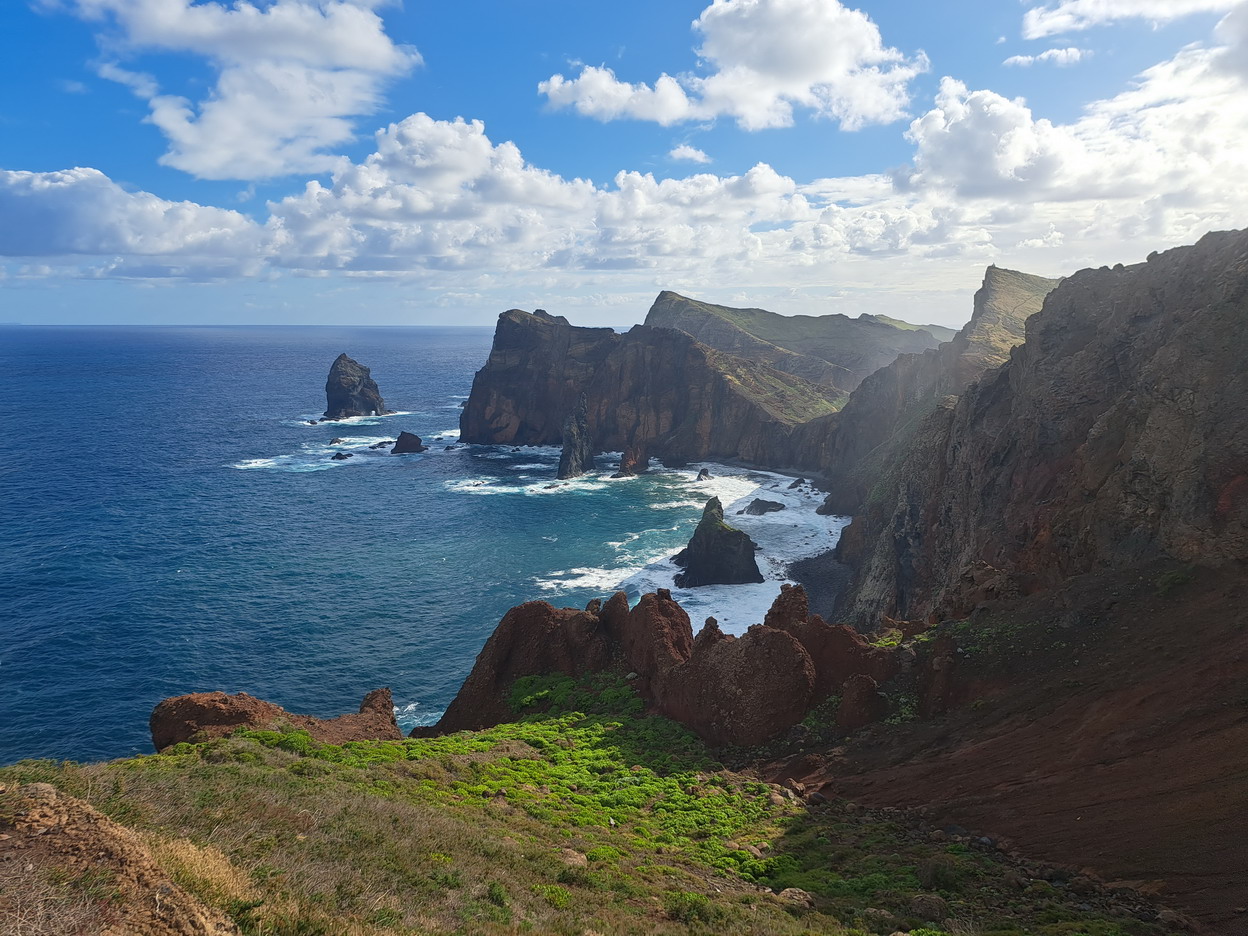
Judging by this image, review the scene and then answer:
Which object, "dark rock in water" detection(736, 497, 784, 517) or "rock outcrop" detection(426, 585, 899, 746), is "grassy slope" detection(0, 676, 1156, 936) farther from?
"dark rock in water" detection(736, 497, 784, 517)

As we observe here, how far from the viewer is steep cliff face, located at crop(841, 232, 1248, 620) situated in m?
29.3

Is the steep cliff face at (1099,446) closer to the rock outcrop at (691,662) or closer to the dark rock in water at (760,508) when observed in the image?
the rock outcrop at (691,662)

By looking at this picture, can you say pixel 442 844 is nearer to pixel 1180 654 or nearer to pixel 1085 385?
pixel 1180 654

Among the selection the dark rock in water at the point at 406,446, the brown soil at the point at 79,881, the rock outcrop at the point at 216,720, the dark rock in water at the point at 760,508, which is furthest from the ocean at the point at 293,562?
the brown soil at the point at 79,881

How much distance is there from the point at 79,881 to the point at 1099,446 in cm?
4243

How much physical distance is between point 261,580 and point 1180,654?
7364cm

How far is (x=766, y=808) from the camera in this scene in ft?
87.9

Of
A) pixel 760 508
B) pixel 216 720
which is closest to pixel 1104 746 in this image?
pixel 216 720

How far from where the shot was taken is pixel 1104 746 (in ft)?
74.2

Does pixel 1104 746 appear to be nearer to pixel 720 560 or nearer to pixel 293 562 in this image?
pixel 720 560

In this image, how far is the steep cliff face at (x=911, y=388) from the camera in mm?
89312

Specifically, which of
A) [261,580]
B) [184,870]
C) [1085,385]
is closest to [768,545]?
[1085,385]

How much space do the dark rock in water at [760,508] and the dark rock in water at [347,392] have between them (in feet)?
372

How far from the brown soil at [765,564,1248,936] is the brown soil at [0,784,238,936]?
69.0ft
